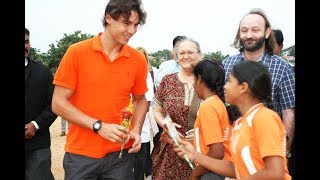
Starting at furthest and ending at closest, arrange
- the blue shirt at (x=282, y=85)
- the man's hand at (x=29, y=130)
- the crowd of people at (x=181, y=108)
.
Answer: the man's hand at (x=29, y=130) < the blue shirt at (x=282, y=85) < the crowd of people at (x=181, y=108)

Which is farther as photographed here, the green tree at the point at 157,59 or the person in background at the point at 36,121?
the green tree at the point at 157,59

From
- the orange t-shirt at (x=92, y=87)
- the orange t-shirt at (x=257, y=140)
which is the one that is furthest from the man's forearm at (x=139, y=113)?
the orange t-shirt at (x=257, y=140)

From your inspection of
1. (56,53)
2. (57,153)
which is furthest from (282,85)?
(56,53)

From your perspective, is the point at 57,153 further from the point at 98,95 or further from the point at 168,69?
the point at 98,95

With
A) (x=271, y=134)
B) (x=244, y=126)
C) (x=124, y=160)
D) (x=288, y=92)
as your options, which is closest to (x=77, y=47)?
(x=124, y=160)

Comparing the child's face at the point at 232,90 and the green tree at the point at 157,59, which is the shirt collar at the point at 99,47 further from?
the green tree at the point at 157,59

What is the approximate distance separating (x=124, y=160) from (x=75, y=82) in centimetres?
77

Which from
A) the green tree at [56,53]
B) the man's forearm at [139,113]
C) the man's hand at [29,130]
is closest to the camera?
the man's forearm at [139,113]

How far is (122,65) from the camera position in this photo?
10.9ft

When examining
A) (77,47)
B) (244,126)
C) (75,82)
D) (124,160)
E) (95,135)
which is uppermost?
(77,47)

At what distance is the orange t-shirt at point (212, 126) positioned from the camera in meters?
3.18

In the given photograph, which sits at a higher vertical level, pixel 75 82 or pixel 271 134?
pixel 75 82
